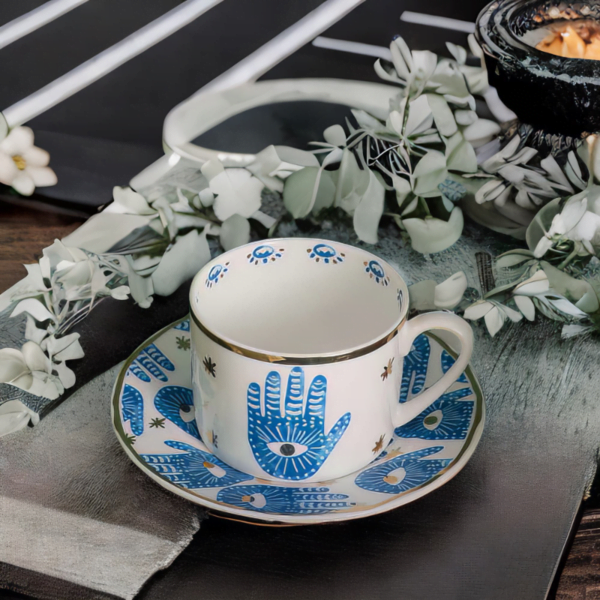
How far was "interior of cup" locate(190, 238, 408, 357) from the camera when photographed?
0.35m

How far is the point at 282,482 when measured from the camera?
301mm

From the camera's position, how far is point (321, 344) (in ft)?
1.26

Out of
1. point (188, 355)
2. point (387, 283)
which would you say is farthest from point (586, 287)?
point (188, 355)

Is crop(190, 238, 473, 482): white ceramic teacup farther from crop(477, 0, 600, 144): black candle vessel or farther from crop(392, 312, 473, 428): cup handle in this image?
crop(477, 0, 600, 144): black candle vessel

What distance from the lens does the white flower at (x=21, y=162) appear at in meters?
0.38

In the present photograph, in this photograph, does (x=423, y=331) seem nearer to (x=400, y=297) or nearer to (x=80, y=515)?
(x=400, y=297)

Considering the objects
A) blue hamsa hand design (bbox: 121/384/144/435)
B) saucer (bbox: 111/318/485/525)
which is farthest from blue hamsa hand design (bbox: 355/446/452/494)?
blue hamsa hand design (bbox: 121/384/144/435)

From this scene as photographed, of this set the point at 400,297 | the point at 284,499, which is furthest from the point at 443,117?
the point at 284,499

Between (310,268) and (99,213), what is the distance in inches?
8.0

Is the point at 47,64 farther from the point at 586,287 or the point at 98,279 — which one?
the point at 586,287

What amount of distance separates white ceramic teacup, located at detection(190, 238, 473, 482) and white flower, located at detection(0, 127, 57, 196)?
0.13 meters

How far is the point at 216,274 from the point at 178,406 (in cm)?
7

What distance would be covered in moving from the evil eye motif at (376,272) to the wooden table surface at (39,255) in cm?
14

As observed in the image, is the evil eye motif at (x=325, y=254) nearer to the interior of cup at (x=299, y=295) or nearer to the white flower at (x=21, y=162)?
the interior of cup at (x=299, y=295)
